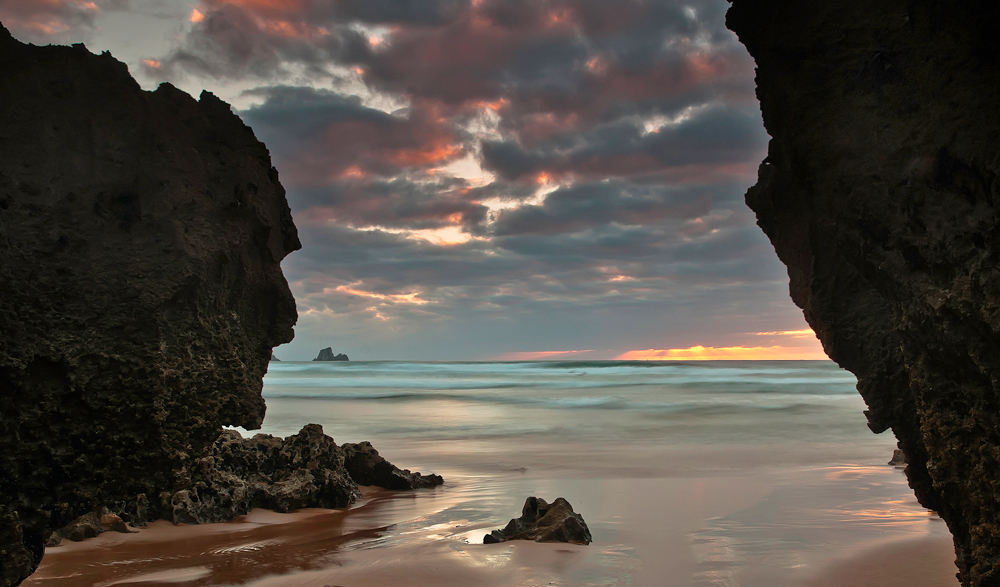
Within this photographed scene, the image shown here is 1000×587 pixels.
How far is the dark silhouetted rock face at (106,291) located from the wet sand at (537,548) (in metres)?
1.69

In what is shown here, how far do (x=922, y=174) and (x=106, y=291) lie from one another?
3230 mm

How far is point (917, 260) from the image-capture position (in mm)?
2600

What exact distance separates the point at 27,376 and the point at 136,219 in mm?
793

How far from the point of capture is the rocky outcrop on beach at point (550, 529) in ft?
16.5

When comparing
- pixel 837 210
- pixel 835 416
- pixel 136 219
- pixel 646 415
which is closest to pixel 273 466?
pixel 136 219

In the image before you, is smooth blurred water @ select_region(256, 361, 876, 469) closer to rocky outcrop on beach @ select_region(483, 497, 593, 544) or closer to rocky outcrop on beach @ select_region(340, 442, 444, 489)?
rocky outcrop on beach @ select_region(340, 442, 444, 489)

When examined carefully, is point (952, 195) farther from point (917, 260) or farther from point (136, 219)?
point (136, 219)

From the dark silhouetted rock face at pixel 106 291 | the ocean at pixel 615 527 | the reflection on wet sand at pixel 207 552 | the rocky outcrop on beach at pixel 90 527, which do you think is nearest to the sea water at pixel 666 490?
the ocean at pixel 615 527

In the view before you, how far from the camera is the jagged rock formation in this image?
5.56 meters

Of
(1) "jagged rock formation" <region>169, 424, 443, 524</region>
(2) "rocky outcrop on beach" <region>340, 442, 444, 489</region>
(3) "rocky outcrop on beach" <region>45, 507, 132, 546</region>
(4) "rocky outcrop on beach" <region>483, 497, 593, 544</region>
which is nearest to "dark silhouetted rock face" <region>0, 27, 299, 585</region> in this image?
(3) "rocky outcrop on beach" <region>45, 507, 132, 546</region>

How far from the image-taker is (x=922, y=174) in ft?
8.39

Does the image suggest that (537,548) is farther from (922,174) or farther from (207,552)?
(922,174)

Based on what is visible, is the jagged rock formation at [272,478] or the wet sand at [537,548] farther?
the jagged rock formation at [272,478]

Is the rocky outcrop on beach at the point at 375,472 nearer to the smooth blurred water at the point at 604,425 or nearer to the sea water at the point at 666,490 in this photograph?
the sea water at the point at 666,490
